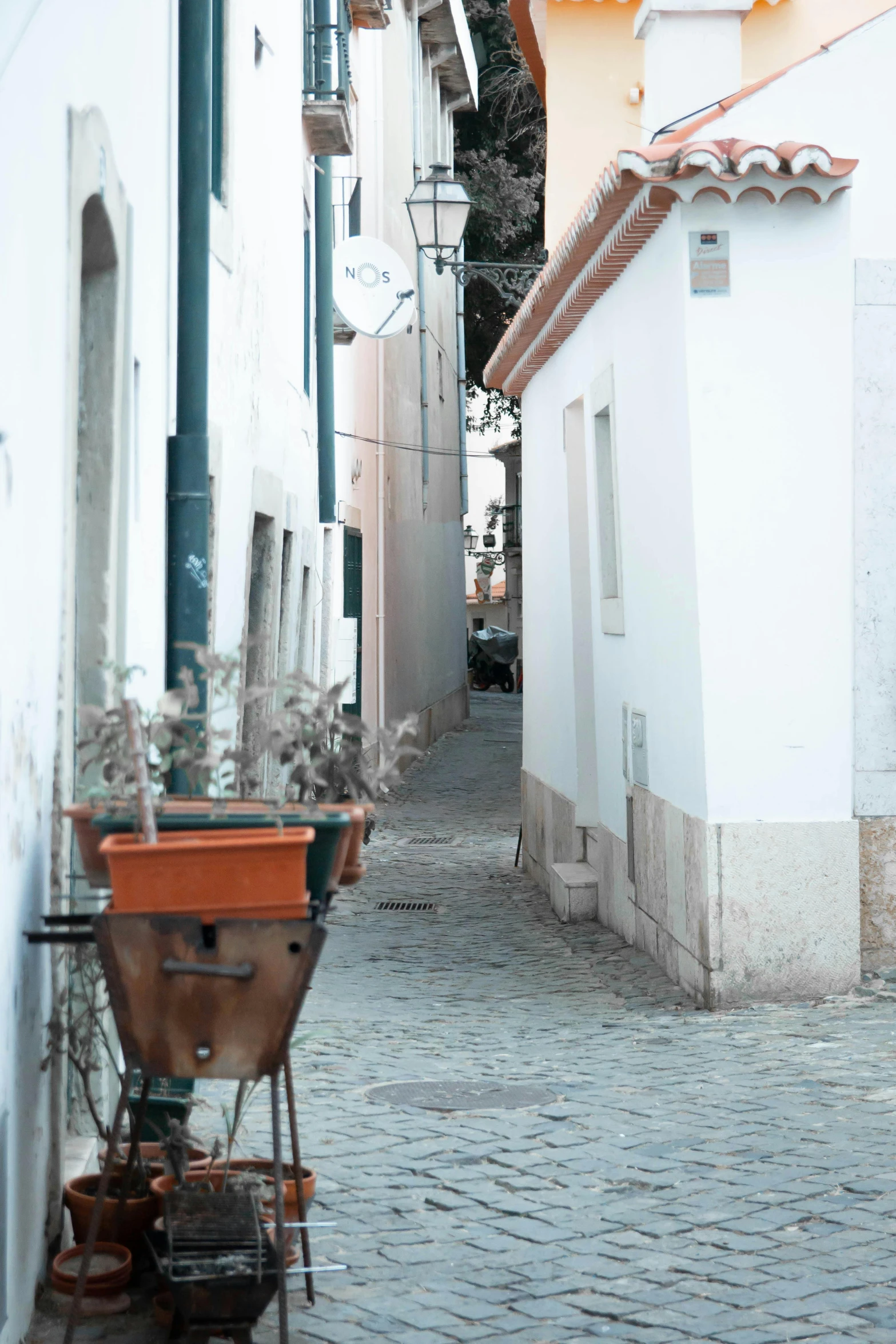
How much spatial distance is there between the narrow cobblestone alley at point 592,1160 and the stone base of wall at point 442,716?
40.2ft

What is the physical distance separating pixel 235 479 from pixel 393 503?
11.7 metres

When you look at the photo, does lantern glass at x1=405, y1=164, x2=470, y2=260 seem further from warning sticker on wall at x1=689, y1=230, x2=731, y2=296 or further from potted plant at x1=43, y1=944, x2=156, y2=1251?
potted plant at x1=43, y1=944, x2=156, y2=1251

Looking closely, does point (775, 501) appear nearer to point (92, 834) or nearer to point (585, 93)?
point (92, 834)

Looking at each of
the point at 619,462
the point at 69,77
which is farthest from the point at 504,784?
the point at 69,77

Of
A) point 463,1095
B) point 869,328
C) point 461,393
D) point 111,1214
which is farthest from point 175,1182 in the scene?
point 461,393

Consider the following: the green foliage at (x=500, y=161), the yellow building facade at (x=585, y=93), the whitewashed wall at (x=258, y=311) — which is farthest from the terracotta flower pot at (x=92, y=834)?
the green foliage at (x=500, y=161)

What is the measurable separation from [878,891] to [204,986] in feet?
15.1

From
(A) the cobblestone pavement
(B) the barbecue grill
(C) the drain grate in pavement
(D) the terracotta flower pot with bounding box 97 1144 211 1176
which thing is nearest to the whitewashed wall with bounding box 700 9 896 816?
(A) the cobblestone pavement

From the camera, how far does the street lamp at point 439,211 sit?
13.8 metres

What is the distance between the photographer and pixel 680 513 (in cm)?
713

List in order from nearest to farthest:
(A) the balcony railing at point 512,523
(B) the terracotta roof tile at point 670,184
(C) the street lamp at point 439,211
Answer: (B) the terracotta roof tile at point 670,184 < (C) the street lamp at point 439,211 < (A) the balcony railing at point 512,523

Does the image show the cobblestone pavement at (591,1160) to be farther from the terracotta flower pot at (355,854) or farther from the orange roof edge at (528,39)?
the orange roof edge at (528,39)

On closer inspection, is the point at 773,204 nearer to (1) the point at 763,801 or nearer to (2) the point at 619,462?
(2) the point at 619,462

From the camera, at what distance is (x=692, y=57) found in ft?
27.7
